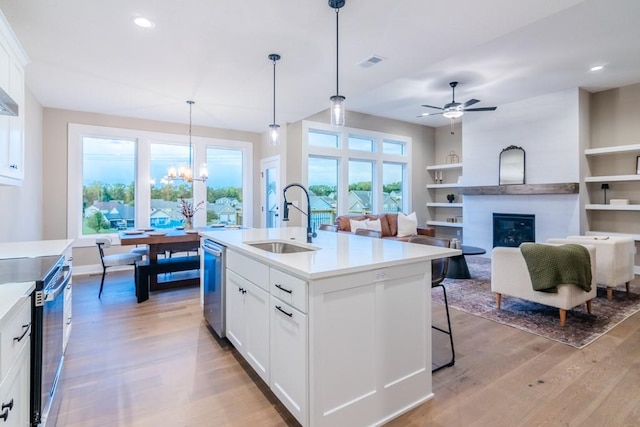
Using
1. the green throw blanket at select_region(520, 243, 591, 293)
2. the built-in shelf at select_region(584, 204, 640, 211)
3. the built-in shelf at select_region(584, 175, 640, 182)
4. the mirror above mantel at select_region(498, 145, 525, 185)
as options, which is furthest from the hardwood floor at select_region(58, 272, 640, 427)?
the mirror above mantel at select_region(498, 145, 525, 185)

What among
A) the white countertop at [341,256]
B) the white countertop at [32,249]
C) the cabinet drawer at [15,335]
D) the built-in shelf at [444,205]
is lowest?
the cabinet drawer at [15,335]

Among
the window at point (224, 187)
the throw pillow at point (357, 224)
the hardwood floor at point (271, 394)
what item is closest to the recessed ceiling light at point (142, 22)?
the hardwood floor at point (271, 394)

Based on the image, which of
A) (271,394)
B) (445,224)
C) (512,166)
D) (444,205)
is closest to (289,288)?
(271,394)

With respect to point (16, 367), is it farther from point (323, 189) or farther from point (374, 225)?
point (323, 189)

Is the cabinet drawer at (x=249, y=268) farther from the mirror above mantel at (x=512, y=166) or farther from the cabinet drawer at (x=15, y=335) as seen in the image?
the mirror above mantel at (x=512, y=166)

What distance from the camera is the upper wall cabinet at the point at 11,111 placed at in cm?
242

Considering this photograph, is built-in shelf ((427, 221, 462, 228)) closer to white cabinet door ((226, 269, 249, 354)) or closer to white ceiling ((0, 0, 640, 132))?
white ceiling ((0, 0, 640, 132))

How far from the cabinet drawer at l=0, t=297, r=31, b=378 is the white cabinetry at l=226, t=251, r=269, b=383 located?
42.7 inches

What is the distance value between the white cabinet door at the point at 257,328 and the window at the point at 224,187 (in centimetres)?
467

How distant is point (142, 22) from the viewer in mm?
2693

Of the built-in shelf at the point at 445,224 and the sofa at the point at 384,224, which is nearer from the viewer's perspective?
the sofa at the point at 384,224

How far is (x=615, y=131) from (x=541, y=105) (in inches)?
48.6

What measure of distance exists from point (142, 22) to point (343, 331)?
2.92 metres

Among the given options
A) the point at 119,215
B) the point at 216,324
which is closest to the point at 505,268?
the point at 216,324
